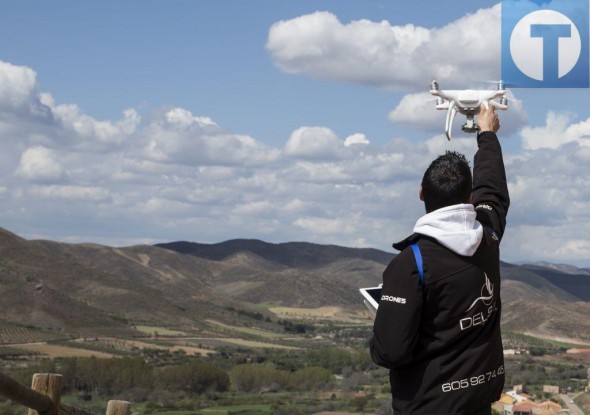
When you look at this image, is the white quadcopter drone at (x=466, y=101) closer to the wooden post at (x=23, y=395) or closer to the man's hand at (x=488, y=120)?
the man's hand at (x=488, y=120)

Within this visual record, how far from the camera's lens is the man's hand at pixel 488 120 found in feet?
18.2

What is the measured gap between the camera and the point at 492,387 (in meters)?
4.91

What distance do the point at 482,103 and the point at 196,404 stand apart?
278 ft

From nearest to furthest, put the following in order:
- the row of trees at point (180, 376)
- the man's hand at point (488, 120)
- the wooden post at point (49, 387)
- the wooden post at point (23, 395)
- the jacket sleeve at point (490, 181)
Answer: the jacket sleeve at point (490, 181) < the man's hand at point (488, 120) < the wooden post at point (23, 395) < the wooden post at point (49, 387) < the row of trees at point (180, 376)

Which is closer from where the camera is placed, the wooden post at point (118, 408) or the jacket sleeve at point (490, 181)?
the jacket sleeve at point (490, 181)

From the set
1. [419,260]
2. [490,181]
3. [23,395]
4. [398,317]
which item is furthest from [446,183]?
[23,395]

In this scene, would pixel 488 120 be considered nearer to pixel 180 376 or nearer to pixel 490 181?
pixel 490 181

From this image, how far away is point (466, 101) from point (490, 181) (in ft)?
1.64

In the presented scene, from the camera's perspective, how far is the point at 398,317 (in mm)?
4703

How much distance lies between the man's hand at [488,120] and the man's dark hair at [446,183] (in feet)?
1.73

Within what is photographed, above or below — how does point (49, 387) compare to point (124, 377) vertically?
above

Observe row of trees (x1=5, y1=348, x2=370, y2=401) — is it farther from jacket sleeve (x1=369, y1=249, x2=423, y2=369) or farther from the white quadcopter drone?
jacket sleeve (x1=369, y1=249, x2=423, y2=369)

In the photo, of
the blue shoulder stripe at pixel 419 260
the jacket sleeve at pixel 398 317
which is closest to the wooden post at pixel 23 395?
the jacket sleeve at pixel 398 317

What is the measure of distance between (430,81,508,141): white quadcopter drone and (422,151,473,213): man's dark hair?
145 millimetres
